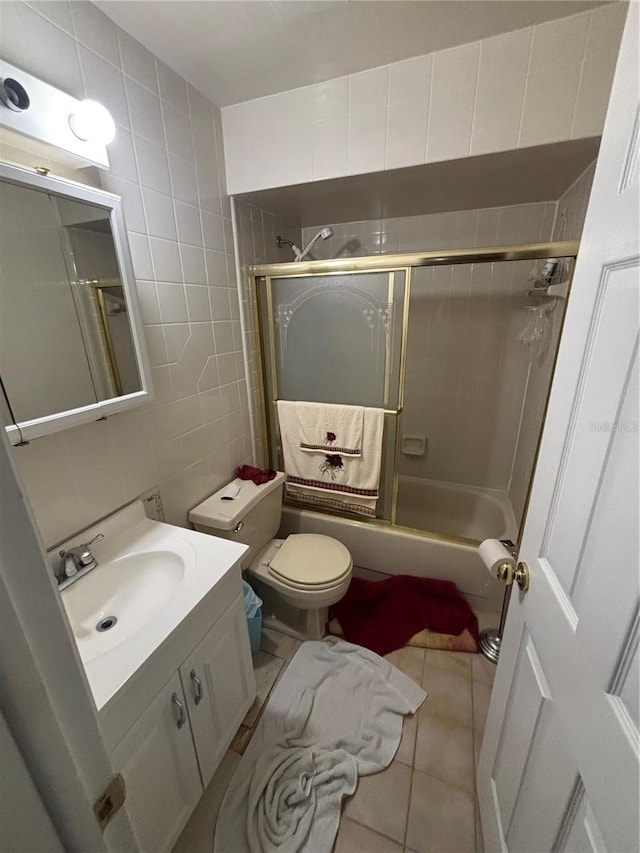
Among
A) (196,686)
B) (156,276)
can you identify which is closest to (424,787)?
(196,686)

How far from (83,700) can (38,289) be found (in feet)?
3.16

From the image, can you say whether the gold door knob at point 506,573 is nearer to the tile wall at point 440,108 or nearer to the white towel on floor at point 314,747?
the white towel on floor at point 314,747

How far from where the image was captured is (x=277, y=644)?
5.32ft

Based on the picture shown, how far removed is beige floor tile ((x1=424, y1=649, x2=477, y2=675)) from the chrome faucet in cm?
144

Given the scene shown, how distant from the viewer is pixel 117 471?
115 cm

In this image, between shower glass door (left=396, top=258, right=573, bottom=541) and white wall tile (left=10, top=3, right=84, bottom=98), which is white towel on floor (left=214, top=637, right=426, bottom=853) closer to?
shower glass door (left=396, top=258, right=573, bottom=541)

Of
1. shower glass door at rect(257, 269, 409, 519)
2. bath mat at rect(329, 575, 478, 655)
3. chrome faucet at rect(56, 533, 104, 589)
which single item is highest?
shower glass door at rect(257, 269, 409, 519)

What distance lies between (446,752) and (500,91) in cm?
230

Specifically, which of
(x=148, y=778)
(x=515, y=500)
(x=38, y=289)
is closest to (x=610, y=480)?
(x=148, y=778)

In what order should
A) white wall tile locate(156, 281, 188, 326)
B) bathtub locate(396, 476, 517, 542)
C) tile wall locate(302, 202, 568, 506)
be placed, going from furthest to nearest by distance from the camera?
bathtub locate(396, 476, 517, 542)
tile wall locate(302, 202, 568, 506)
white wall tile locate(156, 281, 188, 326)

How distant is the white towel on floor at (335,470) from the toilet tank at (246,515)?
15 centimetres

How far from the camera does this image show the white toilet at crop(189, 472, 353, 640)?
4.76 feet

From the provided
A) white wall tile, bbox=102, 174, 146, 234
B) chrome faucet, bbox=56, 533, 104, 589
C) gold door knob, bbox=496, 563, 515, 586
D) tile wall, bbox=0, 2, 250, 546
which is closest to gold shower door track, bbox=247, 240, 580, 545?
tile wall, bbox=0, 2, 250, 546

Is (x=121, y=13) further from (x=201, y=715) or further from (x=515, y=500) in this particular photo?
(x=515, y=500)
